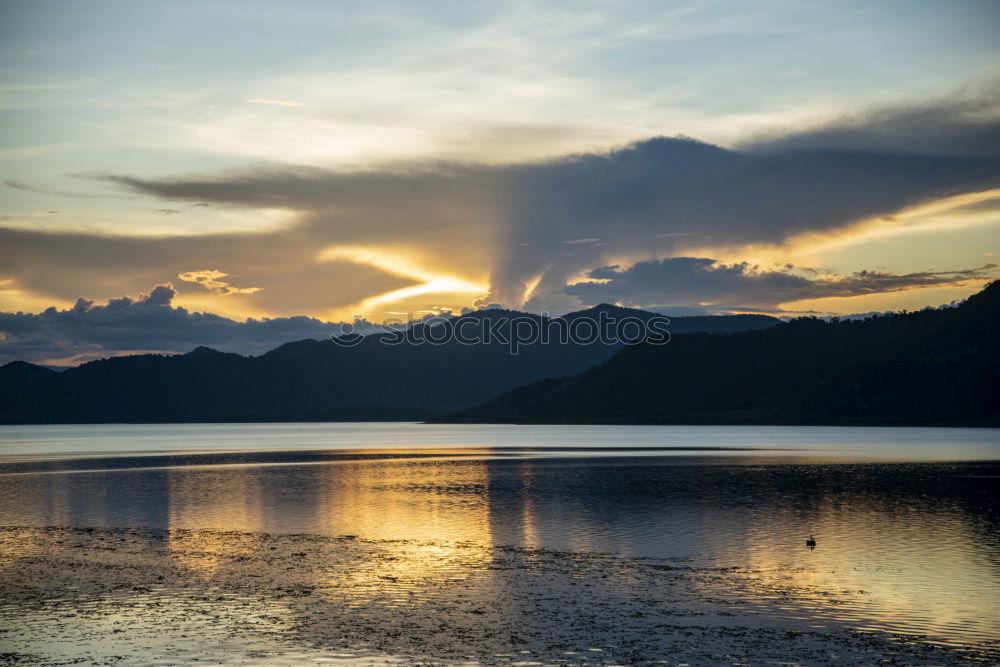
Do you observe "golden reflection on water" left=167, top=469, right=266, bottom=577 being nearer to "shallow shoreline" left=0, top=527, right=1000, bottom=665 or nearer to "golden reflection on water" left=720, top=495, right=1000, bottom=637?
"shallow shoreline" left=0, top=527, right=1000, bottom=665

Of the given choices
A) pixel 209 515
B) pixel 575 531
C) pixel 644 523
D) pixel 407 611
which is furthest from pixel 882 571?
pixel 209 515

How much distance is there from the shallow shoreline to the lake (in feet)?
1.60

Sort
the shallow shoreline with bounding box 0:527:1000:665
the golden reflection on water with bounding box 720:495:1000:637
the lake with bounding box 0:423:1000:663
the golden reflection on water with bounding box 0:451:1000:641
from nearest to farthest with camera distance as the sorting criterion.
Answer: the shallow shoreline with bounding box 0:527:1000:665 → the golden reflection on water with bounding box 720:495:1000:637 → the lake with bounding box 0:423:1000:663 → the golden reflection on water with bounding box 0:451:1000:641

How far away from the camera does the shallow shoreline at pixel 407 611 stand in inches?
1121

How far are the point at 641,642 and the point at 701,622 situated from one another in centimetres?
369

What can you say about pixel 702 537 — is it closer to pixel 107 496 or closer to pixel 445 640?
pixel 445 640

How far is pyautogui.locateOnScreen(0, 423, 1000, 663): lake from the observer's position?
37.6 metres

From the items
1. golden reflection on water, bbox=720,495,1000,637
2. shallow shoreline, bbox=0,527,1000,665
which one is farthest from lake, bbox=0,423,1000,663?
shallow shoreline, bbox=0,527,1000,665

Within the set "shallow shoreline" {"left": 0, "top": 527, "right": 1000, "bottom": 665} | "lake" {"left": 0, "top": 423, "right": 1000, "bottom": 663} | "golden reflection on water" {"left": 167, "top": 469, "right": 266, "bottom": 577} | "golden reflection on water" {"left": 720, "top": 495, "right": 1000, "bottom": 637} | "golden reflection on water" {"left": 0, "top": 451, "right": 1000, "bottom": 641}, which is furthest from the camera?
"golden reflection on water" {"left": 167, "top": 469, "right": 266, "bottom": 577}

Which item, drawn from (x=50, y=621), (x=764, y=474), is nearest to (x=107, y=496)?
(x=50, y=621)

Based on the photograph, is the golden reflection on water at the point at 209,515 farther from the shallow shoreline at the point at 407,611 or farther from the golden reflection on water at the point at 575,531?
the shallow shoreline at the point at 407,611

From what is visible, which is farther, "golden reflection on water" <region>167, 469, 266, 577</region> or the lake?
"golden reflection on water" <region>167, 469, 266, 577</region>

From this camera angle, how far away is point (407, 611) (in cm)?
3481

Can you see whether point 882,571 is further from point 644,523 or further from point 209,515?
point 209,515
